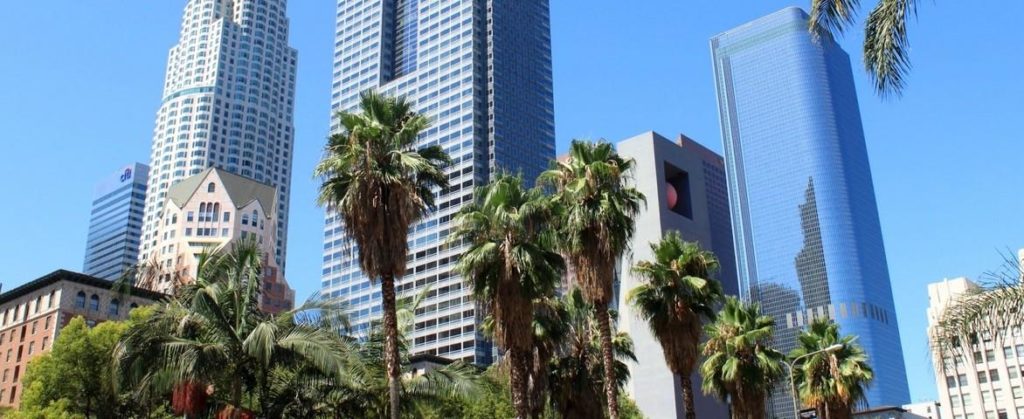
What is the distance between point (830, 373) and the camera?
1918 inches

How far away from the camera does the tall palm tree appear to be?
103ft

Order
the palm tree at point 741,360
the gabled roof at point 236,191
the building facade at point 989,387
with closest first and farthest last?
the palm tree at point 741,360 → the building facade at point 989,387 → the gabled roof at point 236,191

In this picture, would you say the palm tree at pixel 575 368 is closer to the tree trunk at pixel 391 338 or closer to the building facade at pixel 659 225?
the tree trunk at pixel 391 338

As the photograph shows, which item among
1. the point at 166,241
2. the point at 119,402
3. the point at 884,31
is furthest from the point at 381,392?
the point at 166,241

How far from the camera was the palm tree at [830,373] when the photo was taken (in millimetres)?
47812

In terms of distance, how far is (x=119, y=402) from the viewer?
40.3 meters

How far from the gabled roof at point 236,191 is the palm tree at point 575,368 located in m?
145

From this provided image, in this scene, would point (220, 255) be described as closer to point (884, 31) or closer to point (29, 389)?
point (884, 31)

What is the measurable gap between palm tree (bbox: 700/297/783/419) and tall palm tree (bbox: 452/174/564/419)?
12.1 metres

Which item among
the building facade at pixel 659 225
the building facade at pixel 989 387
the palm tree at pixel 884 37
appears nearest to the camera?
the palm tree at pixel 884 37

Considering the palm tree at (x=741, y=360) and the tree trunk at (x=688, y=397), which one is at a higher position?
the palm tree at (x=741, y=360)

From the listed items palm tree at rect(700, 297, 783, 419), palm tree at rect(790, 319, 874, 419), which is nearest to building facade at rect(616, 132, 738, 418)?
palm tree at rect(790, 319, 874, 419)

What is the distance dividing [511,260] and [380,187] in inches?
200

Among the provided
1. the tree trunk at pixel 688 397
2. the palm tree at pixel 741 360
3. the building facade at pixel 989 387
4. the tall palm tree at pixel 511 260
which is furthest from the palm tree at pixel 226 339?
the building facade at pixel 989 387
